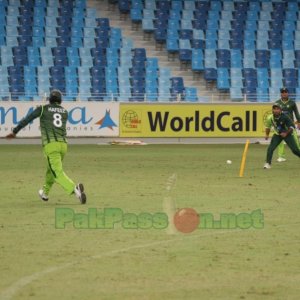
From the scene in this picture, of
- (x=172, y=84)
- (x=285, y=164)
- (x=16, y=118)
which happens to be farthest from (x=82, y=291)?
(x=172, y=84)

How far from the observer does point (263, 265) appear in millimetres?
10492

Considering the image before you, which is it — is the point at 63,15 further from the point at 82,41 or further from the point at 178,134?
the point at 178,134

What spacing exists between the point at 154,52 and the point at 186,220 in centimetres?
2924

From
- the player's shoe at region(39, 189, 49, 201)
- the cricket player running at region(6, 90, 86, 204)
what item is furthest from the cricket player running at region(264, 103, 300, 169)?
the cricket player running at region(6, 90, 86, 204)

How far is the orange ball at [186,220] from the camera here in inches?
533

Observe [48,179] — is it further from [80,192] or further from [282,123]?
[282,123]

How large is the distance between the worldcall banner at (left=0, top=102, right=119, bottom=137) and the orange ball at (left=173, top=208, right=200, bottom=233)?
22.1 metres

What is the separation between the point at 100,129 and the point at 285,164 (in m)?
11.6

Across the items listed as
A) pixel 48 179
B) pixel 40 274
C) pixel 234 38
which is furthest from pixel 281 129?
pixel 234 38

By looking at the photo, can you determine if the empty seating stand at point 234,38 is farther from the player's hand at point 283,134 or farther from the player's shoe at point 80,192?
the player's shoe at point 80,192

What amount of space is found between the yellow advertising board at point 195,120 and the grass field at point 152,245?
15.0 meters

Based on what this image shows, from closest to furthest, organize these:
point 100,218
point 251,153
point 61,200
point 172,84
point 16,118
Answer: point 100,218 < point 61,200 < point 251,153 < point 16,118 < point 172,84

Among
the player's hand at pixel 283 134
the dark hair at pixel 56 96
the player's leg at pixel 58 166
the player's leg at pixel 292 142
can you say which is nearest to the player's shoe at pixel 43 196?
the player's leg at pixel 58 166

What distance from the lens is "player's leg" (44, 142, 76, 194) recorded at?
16.4m
